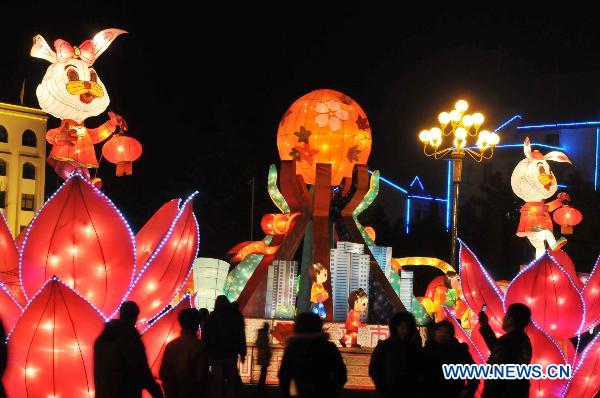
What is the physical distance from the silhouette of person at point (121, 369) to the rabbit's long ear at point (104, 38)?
725cm

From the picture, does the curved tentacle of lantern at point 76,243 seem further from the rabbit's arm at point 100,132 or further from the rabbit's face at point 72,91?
the rabbit's arm at point 100,132

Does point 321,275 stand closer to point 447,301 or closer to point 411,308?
point 411,308

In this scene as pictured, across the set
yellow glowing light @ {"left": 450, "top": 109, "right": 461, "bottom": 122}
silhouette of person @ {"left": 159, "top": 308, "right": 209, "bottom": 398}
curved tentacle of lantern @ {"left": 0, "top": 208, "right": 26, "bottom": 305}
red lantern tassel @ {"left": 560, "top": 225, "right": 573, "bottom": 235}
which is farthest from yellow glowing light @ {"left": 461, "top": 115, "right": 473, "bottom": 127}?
silhouette of person @ {"left": 159, "top": 308, "right": 209, "bottom": 398}

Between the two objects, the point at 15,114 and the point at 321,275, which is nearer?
the point at 321,275

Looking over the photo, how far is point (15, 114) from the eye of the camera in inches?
1860

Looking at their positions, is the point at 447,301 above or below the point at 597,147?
below

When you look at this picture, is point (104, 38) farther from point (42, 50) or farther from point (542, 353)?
point (542, 353)

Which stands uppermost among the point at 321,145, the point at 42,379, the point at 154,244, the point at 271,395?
the point at 321,145

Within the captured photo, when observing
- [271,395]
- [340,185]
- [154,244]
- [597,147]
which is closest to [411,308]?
[340,185]

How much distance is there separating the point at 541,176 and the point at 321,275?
19.8 feet

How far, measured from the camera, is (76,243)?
9445mm

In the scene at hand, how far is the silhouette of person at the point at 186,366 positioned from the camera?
25.7 feet

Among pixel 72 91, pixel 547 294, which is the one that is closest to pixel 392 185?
pixel 72 91

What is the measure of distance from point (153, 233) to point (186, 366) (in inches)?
130
